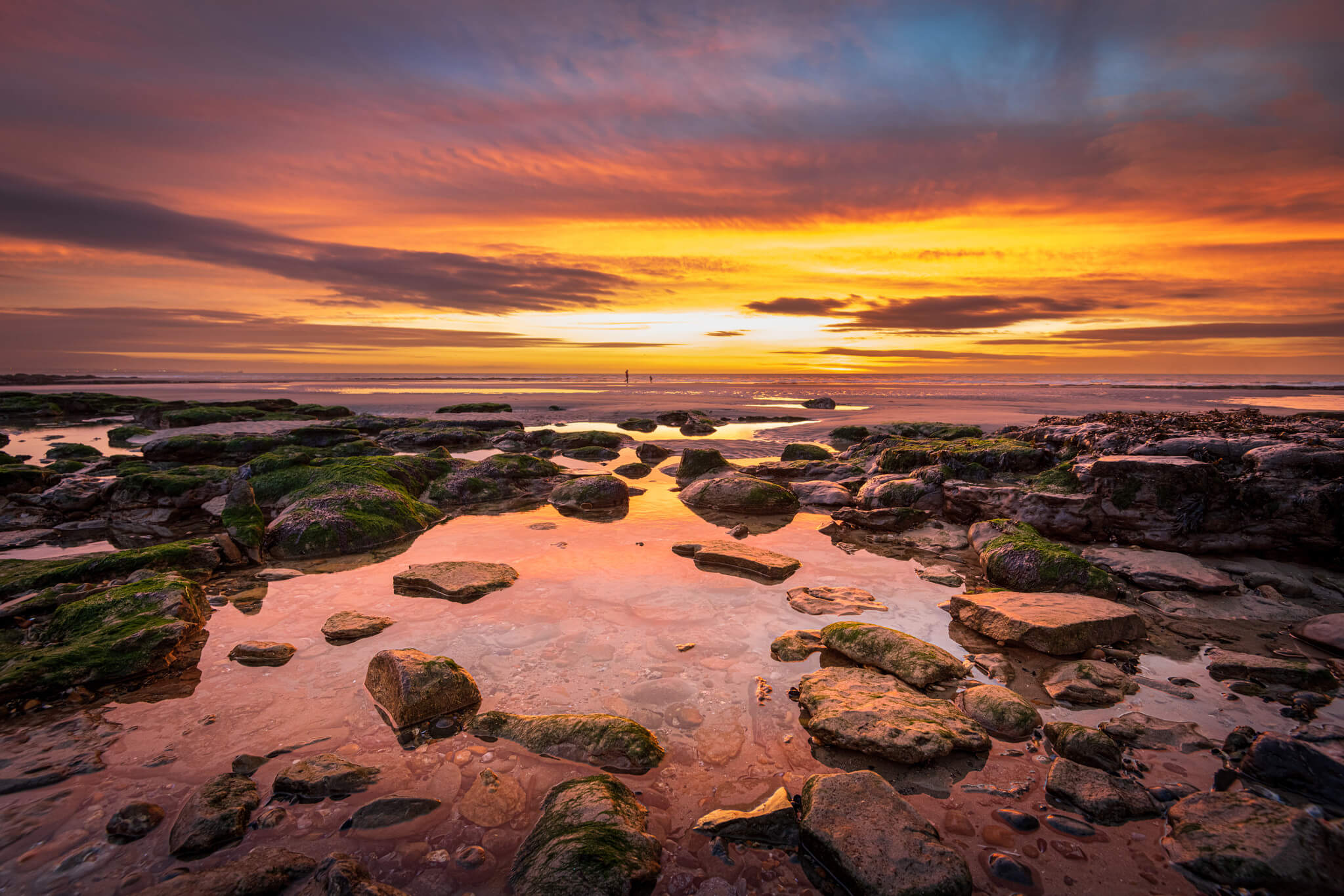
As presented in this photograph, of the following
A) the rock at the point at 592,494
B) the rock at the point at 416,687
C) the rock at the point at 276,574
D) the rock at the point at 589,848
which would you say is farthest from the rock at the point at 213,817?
the rock at the point at 592,494

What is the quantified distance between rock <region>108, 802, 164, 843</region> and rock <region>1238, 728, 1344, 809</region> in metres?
6.91

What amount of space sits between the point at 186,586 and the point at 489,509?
216 inches

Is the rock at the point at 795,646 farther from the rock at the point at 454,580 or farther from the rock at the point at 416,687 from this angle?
the rock at the point at 454,580

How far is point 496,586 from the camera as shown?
6922mm

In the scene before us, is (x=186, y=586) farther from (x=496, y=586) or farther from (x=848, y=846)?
(x=848, y=846)

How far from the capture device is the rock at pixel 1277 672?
15.3ft

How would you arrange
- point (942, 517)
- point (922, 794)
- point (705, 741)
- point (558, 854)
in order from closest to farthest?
point (558, 854)
point (922, 794)
point (705, 741)
point (942, 517)

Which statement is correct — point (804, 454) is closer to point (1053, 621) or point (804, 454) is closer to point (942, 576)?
point (942, 576)

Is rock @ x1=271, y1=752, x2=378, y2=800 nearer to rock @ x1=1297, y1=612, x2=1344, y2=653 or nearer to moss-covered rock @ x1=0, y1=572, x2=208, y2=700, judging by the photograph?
moss-covered rock @ x1=0, y1=572, x2=208, y2=700

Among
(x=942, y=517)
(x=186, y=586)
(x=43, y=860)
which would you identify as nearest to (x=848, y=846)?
(x=43, y=860)

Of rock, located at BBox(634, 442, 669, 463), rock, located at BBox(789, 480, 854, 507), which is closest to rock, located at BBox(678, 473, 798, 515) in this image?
rock, located at BBox(789, 480, 854, 507)

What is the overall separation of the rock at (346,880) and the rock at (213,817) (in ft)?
2.32

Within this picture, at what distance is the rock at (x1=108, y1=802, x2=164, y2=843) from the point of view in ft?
10.4

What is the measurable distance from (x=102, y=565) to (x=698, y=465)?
10832mm
